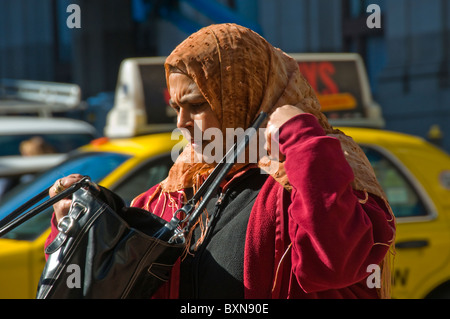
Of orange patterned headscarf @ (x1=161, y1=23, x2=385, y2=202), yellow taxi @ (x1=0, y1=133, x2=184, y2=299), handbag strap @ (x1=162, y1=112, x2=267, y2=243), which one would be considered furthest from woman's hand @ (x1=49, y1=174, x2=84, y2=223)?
yellow taxi @ (x1=0, y1=133, x2=184, y2=299)

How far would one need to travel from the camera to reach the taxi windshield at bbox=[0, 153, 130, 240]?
Result: 12.2 feet

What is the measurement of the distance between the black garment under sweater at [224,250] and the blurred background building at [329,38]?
6.14 m

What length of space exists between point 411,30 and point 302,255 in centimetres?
1332

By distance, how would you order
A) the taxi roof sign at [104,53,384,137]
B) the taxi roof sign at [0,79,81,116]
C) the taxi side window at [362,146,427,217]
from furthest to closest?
the taxi roof sign at [0,79,81,116] → the taxi roof sign at [104,53,384,137] → the taxi side window at [362,146,427,217]

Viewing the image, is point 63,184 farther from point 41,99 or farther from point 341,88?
point 41,99

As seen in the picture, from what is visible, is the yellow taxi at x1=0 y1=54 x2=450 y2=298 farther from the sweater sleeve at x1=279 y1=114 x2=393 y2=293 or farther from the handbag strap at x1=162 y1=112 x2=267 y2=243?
the sweater sleeve at x1=279 y1=114 x2=393 y2=293

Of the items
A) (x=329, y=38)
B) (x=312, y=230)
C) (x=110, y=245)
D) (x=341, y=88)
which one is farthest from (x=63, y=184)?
(x=329, y=38)

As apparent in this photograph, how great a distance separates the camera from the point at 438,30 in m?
13.7

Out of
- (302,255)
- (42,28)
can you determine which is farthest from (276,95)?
(42,28)

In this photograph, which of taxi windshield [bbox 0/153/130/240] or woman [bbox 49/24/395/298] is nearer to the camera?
woman [bbox 49/24/395/298]

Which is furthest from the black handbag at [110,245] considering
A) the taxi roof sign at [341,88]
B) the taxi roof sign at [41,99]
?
the taxi roof sign at [41,99]

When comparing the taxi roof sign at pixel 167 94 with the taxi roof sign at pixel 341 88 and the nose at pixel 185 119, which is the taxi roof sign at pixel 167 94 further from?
the nose at pixel 185 119

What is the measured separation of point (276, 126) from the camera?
1649 mm
